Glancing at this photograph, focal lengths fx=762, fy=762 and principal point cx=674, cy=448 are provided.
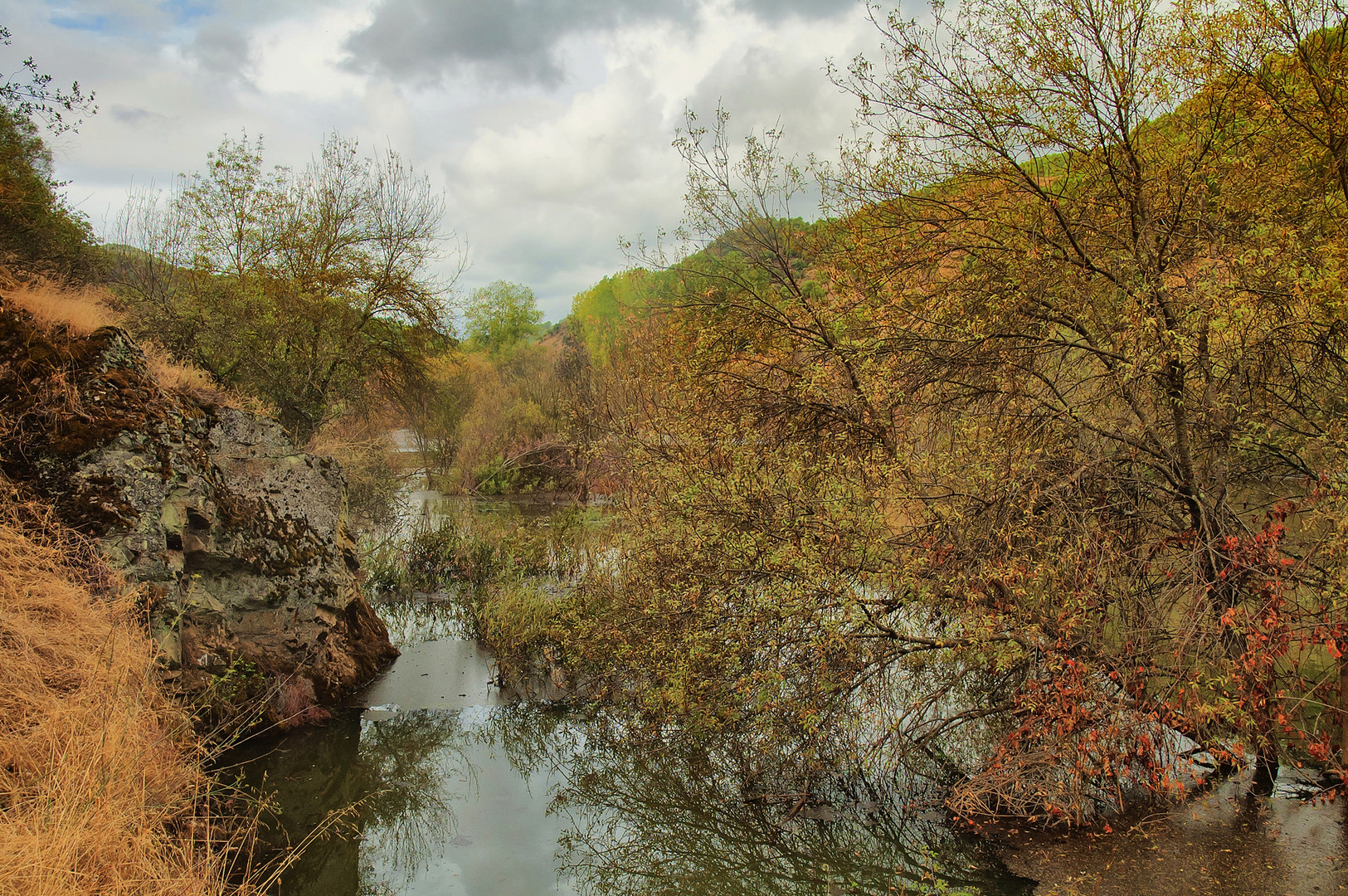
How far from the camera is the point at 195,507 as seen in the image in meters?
7.58

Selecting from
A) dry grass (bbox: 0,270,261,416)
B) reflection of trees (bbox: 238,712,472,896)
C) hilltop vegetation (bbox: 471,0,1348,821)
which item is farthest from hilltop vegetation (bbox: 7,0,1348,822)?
dry grass (bbox: 0,270,261,416)

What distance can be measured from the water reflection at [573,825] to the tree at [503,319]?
49.5m

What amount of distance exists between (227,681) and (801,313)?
6680 mm

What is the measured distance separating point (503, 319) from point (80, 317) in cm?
5057

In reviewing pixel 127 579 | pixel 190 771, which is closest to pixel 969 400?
pixel 190 771

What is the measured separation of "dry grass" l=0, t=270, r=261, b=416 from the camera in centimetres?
735

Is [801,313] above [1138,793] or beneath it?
above

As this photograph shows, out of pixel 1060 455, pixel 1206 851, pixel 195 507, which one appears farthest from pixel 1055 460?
pixel 195 507

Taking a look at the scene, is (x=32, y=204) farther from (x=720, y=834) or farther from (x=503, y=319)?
(x=503, y=319)

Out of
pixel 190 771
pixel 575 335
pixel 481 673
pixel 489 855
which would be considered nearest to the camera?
pixel 190 771

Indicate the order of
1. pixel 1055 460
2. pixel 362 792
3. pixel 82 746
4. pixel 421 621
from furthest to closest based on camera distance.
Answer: pixel 421 621
pixel 362 792
pixel 1055 460
pixel 82 746

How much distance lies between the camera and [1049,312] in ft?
20.7

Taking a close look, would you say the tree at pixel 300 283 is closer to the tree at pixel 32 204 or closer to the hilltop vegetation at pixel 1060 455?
the tree at pixel 32 204

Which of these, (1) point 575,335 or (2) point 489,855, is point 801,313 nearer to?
(2) point 489,855
